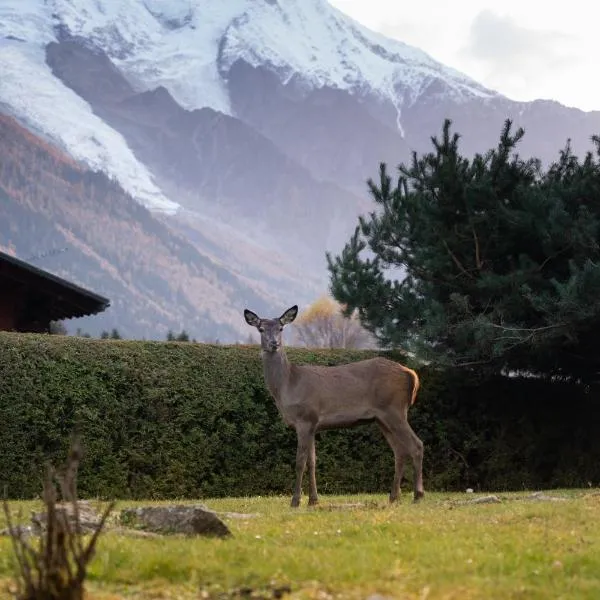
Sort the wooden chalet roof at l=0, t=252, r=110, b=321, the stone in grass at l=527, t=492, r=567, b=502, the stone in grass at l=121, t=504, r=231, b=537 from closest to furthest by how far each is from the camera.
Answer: the stone in grass at l=121, t=504, r=231, b=537, the stone in grass at l=527, t=492, r=567, b=502, the wooden chalet roof at l=0, t=252, r=110, b=321

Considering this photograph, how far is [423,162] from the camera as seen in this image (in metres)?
20.4

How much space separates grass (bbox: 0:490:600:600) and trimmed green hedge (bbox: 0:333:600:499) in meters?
7.97

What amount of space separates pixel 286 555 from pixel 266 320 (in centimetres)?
663

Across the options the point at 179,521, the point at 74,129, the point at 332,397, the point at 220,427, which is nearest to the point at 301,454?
the point at 332,397

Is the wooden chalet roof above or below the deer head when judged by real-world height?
above

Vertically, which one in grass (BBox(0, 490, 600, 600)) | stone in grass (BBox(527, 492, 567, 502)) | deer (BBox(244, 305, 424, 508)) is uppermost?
deer (BBox(244, 305, 424, 508))

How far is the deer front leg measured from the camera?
13.4m

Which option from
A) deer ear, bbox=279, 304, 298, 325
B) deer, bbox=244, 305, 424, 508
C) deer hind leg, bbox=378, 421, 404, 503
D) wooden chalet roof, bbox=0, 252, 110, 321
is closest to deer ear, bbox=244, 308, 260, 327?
deer, bbox=244, 305, 424, 508

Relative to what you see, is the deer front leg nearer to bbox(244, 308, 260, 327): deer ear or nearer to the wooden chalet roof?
bbox(244, 308, 260, 327): deer ear

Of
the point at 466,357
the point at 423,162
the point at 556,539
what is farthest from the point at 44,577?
the point at 423,162

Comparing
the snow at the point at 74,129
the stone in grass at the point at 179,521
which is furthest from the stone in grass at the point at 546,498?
the snow at the point at 74,129

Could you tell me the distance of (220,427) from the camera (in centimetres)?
1850

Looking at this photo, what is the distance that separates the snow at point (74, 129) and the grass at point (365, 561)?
161m

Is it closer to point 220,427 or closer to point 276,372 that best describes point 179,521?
point 276,372
